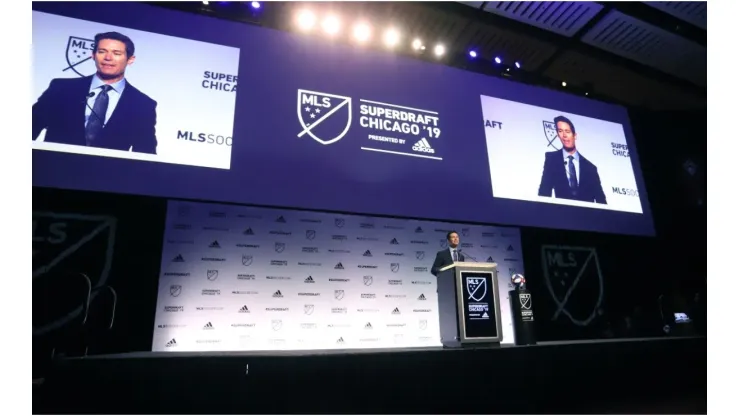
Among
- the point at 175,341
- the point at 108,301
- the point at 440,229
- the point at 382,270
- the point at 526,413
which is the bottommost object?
the point at 526,413

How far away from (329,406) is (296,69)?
291cm

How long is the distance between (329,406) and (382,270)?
2476 millimetres

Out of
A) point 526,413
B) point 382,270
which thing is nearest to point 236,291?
point 382,270

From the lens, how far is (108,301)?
10.8 feet

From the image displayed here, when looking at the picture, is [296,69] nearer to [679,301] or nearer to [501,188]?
[501,188]

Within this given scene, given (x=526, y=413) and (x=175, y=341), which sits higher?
(x=175, y=341)

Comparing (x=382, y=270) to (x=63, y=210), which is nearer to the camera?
(x=63, y=210)

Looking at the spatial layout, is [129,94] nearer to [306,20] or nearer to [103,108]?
[103,108]

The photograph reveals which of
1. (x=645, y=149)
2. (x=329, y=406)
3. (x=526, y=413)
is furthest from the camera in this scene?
(x=645, y=149)

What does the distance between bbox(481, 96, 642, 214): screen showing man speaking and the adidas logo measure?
0.71m

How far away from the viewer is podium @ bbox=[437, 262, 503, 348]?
2.50 meters

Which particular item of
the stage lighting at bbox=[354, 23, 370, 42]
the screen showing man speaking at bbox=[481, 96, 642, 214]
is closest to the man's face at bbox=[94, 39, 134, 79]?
the stage lighting at bbox=[354, 23, 370, 42]

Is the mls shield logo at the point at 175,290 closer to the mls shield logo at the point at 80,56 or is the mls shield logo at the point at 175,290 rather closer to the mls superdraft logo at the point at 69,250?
the mls superdraft logo at the point at 69,250

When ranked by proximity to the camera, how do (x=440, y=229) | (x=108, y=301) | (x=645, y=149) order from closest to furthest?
(x=108, y=301), (x=440, y=229), (x=645, y=149)
